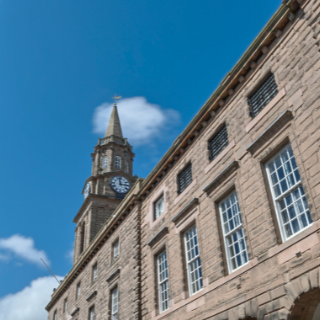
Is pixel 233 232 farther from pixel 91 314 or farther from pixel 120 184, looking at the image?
pixel 120 184

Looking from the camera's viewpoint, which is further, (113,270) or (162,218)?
(113,270)

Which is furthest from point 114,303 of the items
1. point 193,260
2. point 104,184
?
point 104,184

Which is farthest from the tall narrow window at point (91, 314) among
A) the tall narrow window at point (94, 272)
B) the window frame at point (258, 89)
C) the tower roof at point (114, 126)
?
the tower roof at point (114, 126)

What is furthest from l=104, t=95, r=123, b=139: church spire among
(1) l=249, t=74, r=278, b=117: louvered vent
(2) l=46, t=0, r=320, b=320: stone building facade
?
(1) l=249, t=74, r=278, b=117: louvered vent

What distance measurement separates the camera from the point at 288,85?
1202 cm

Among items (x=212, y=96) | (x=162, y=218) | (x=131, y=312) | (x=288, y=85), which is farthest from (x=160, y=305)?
(x=288, y=85)

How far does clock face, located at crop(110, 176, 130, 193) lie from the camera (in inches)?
1679

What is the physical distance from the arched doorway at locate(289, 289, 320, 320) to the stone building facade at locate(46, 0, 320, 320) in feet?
0.13

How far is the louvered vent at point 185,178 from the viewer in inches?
667

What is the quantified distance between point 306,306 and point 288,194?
309 centimetres

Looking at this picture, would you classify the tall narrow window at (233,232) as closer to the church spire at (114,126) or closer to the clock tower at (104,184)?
the clock tower at (104,184)

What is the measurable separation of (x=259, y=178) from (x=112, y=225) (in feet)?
47.1

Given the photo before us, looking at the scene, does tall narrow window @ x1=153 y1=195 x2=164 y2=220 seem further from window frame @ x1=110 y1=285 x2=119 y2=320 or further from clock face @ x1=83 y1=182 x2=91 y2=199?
clock face @ x1=83 y1=182 x2=91 y2=199

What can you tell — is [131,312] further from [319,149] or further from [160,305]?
[319,149]
